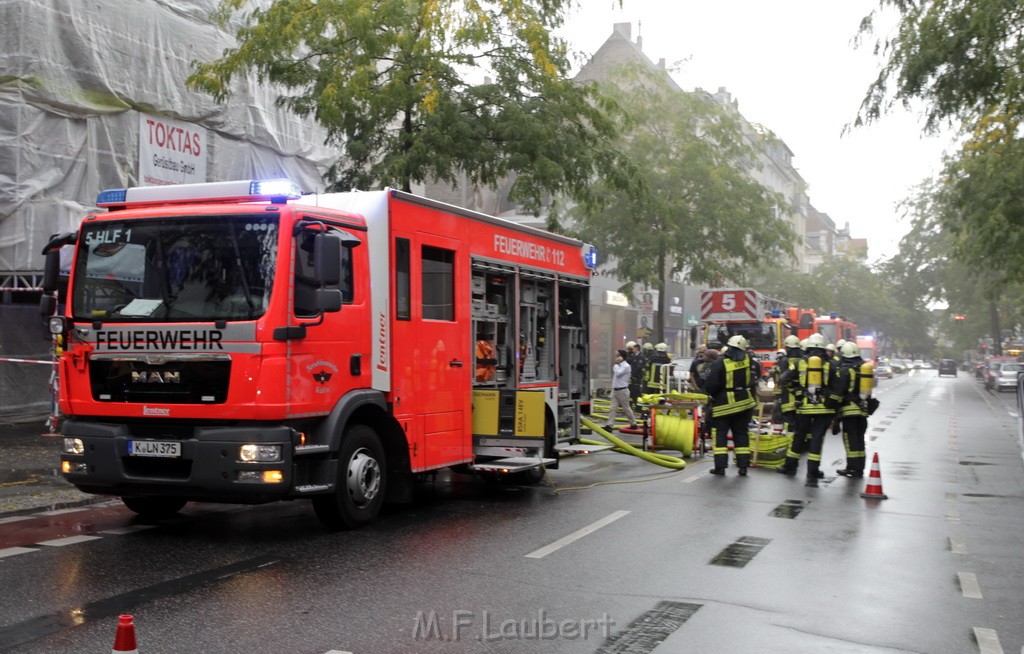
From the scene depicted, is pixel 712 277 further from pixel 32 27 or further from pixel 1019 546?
pixel 1019 546

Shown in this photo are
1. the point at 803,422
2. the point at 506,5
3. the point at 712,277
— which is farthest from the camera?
the point at 712,277

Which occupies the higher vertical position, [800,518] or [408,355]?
[408,355]

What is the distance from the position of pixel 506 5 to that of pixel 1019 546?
1006 cm

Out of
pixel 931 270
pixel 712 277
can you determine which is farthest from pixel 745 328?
pixel 931 270

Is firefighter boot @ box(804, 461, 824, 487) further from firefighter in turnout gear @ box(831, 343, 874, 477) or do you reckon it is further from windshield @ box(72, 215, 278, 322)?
windshield @ box(72, 215, 278, 322)

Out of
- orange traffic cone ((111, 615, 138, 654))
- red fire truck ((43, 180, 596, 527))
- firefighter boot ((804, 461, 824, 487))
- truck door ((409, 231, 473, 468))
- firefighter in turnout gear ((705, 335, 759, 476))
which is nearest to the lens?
orange traffic cone ((111, 615, 138, 654))

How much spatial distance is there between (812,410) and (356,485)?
22.7 feet

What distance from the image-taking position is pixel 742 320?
27234 millimetres

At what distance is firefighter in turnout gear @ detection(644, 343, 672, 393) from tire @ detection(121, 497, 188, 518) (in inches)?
486

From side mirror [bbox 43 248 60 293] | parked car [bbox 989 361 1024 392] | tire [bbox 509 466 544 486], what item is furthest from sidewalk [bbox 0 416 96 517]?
parked car [bbox 989 361 1024 392]

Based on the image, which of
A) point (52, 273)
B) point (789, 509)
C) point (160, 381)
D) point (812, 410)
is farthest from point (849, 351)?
point (52, 273)

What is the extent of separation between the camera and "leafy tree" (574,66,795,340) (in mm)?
32688

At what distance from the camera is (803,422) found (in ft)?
45.8

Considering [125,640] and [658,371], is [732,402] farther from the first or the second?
[125,640]
